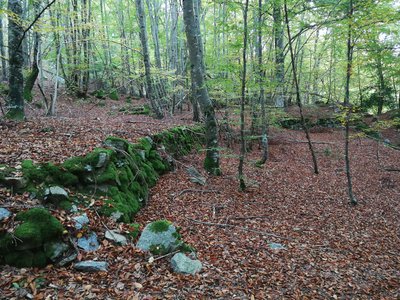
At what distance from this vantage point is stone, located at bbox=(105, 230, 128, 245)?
405 cm

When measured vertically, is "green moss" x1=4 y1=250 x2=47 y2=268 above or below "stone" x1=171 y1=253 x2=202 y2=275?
above

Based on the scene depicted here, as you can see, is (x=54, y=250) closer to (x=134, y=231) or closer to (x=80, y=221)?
(x=80, y=221)

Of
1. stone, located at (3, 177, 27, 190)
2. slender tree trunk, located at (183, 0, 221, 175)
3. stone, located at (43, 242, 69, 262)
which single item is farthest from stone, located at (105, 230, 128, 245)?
slender tree trunk, located at (183, 0, 221, 175)

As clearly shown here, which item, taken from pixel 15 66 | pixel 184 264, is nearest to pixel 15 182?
pixel 184 264

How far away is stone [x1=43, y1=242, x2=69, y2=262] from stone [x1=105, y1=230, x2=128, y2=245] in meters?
0.65

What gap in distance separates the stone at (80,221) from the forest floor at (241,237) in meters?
0.12

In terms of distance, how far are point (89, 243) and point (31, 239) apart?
29.5 inches

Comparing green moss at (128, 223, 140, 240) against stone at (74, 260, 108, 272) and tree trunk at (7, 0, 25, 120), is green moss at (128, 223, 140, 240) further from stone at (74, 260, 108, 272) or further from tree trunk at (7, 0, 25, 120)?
tree trunk at (7, 0, 25, 120)

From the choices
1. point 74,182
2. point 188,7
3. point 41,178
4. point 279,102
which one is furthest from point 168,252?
point 279,102

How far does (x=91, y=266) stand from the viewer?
3.46 m

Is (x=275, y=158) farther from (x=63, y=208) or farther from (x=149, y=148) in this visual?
(x=63, y=208)

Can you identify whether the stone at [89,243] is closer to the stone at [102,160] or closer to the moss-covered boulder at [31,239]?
the moss-covered boulder at [31,239]

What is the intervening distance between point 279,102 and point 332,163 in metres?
6.58

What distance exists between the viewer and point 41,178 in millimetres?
4406
